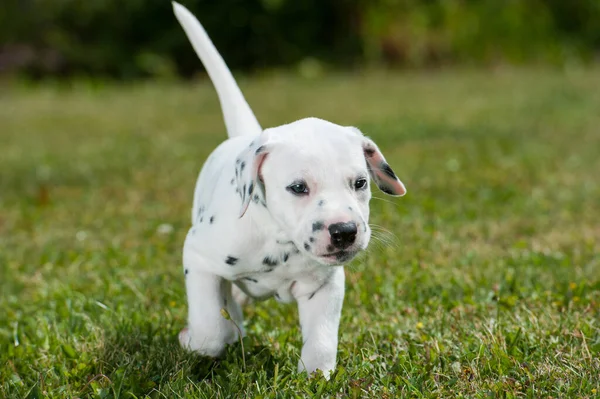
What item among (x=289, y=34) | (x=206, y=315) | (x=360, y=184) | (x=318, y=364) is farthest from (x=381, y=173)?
(x=289, y=34)

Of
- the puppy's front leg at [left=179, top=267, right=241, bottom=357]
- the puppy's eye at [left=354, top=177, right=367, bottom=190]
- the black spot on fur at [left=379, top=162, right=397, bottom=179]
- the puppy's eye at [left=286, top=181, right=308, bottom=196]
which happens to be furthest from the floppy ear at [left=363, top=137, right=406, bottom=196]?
the puppy's front leg at [left=179, top=267, right=241, bottom=357]

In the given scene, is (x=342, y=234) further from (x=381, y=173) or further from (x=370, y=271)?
(x=370, y=271)

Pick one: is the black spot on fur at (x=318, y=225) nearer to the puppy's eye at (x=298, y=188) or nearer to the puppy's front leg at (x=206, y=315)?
the puppy's eye at (x=298, y=188)

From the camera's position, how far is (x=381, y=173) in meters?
3.20

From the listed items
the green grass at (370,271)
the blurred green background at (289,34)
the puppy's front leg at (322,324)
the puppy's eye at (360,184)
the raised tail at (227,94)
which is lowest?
the blurred green background at (289,34)

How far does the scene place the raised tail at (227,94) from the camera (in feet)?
13.4

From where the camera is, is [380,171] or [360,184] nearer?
[360,184]

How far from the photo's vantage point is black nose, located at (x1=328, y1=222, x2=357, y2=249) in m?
2.78

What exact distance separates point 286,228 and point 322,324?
447 millimetres

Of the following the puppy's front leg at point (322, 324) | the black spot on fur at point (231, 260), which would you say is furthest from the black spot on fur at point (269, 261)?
the puppy's front leg at point (322, 324)

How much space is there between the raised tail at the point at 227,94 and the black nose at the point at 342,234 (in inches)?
49.7

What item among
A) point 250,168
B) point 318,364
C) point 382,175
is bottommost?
point 318,364

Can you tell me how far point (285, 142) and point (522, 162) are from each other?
577 centimetres

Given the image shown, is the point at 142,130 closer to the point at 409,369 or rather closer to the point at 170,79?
the point at 170,79
